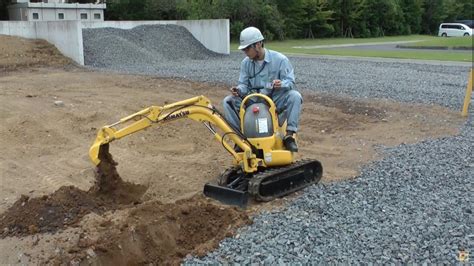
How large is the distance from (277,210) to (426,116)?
254 inches

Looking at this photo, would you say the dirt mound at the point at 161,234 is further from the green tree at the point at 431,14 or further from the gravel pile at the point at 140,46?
the green tree at the point at 431,14

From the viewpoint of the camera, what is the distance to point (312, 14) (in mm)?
50125

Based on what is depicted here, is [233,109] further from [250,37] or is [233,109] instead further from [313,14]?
[313,14]

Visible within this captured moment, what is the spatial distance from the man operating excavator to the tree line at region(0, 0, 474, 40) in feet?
109

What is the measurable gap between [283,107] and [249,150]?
791 mm

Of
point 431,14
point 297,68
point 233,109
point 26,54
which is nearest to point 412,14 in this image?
point 431,14

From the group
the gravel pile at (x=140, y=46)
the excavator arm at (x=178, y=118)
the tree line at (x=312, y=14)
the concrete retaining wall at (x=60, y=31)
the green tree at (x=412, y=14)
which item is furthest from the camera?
the green tree at (x=412, y=14)

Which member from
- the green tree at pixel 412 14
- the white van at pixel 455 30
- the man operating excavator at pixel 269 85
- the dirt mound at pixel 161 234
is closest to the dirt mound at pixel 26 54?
the man operating excavator at pixel 269 85

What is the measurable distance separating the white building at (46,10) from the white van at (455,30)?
34071 mm

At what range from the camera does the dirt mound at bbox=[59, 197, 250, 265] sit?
182 inches

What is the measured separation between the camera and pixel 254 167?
5.81 meters

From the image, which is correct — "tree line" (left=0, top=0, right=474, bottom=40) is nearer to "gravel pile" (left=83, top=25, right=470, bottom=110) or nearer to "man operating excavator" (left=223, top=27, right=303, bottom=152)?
"gravel pile" (left=83, top=25, right=470, bottom=110)

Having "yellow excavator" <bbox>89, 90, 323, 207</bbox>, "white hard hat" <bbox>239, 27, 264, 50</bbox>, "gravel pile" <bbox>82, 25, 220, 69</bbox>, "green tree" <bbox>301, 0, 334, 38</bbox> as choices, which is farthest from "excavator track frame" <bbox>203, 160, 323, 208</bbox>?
"green tree" <bbox>301, 0, 334, 38</bbox>

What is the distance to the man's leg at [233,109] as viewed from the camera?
6.11 metres
